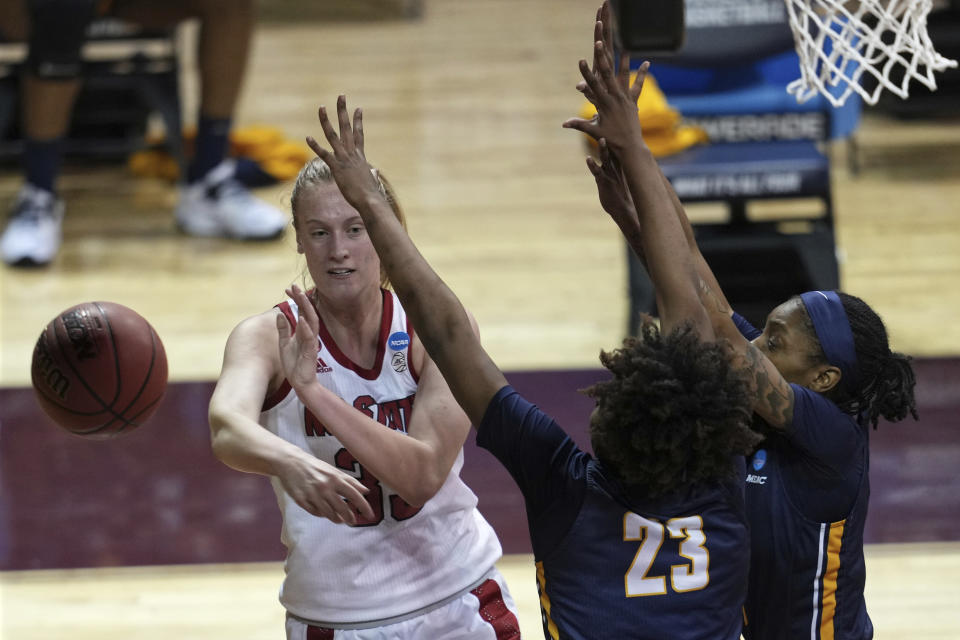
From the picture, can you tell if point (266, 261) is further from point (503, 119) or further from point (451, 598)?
point (451, 598)

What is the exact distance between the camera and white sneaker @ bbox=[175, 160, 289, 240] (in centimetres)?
619

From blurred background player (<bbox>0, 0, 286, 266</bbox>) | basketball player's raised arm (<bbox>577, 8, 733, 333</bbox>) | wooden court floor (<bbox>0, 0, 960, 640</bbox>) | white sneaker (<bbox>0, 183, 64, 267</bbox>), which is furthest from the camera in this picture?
white sneaker (<bbox>0, 183, 64, 267</bbox>)

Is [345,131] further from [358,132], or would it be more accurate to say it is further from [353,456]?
[353,456]

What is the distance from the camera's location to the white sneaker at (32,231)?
5922 millimetres

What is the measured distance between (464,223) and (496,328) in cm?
125

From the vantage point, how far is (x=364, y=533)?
2.30 meters

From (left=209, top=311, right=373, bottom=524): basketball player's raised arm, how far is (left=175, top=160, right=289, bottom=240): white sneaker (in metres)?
3.93

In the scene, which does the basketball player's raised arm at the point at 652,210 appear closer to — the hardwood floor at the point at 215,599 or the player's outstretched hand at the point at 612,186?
the player's outstretched hand at the point at 612,186

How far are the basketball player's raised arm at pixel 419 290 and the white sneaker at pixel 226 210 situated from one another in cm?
422

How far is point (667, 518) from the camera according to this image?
192 cm

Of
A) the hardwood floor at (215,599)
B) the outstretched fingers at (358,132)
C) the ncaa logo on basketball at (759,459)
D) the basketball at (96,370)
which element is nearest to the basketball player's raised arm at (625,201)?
the ncaa logo on basketball at (759,459)

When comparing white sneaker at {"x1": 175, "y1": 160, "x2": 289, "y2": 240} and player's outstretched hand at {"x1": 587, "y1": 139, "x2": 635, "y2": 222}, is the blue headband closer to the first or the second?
player's outstretched hand at {"x1": 587, "y1": 139, "x2": 635, "y2": 222}

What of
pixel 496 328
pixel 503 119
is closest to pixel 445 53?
pixel 503 119

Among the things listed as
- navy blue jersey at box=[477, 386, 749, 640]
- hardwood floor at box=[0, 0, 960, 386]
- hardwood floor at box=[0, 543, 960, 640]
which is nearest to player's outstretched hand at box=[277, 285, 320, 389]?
navy blue jersey at box=[477, 386, 749, 640]
